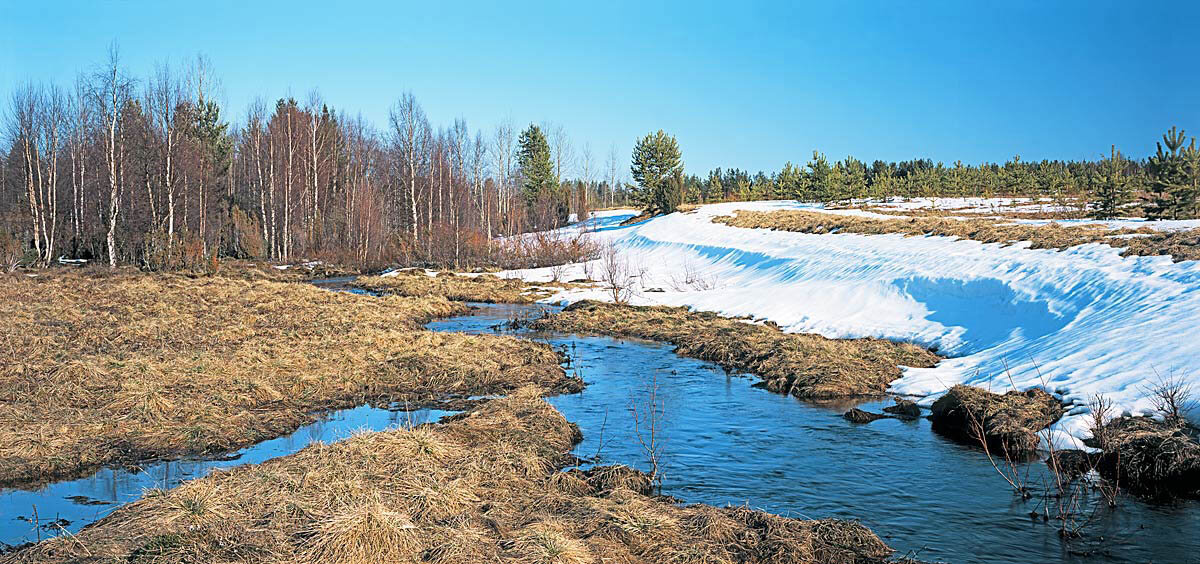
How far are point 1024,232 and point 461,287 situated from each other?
19868 mm

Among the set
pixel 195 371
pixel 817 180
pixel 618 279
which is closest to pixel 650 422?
pixel 195 371

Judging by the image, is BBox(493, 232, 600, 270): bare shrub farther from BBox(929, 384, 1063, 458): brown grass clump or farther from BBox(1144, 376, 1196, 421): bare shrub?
BBox(1144, 376, 1196, 421): bare shrub

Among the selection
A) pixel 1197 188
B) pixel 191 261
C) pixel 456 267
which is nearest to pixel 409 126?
pixel 456 267

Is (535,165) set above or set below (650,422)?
above

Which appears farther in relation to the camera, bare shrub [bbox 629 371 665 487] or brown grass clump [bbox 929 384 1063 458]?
brown grass clump [bbox 929 384 1063 458]

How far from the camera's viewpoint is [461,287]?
32500 millimetres

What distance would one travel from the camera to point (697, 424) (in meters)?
12.1

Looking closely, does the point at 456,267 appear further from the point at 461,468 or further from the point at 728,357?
the point at 461,468

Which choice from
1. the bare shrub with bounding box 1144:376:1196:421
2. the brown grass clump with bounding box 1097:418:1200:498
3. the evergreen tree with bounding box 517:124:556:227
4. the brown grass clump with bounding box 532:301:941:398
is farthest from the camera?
the evergreen tree with bounding box 517:124:556:227

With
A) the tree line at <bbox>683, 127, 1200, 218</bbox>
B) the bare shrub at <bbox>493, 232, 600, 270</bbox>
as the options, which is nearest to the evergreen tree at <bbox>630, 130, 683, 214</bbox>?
the tree line at <bbox>683, 127, 1200, 218</bbox>

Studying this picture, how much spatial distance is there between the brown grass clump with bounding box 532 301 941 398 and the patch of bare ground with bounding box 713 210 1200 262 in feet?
18.8

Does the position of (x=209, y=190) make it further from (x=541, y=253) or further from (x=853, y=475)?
(x=853, y=475)

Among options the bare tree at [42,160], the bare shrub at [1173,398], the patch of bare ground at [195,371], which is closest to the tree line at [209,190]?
the bare tree at [42,160]

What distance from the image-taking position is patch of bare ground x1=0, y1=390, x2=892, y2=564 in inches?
248
